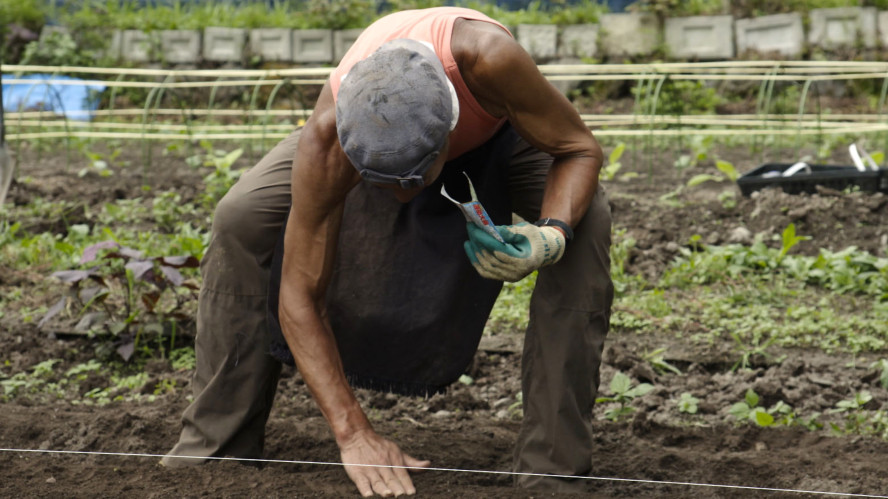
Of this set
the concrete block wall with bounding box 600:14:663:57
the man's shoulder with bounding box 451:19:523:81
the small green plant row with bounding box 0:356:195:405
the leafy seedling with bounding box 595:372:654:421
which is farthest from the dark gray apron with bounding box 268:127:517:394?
the concrete block wall with bounding box 600:14:663:57

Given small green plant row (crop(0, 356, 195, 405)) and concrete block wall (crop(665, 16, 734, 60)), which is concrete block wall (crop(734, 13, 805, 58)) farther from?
small green plant row (crop(0, 356, 195, 405))

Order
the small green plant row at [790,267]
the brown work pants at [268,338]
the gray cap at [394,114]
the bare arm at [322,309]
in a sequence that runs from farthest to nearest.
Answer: the small green plant row at [790,267] < the brown work pants at [268,338] < the bare arm at [322,309] < the gray cap at [394,114]

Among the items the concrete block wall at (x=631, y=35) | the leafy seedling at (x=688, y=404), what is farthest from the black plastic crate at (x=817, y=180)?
the concrete block wall at (x=631, y=35)

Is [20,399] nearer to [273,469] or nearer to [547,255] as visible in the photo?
[273,469]

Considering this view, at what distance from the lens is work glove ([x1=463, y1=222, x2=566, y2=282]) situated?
2.10 meters

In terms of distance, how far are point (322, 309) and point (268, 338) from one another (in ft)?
0.57

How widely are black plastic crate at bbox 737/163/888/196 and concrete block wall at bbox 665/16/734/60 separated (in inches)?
132

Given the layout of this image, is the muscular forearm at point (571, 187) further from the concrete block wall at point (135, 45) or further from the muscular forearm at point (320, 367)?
the concrete block wall at point (135, 45)

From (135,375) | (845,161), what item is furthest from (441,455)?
(845,161)

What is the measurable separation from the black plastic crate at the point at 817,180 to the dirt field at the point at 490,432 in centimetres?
42

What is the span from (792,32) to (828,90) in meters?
0.61

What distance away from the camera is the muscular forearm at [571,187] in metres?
2.28

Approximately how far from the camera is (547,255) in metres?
2.14

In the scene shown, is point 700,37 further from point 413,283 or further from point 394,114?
point 394,114
